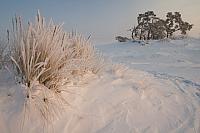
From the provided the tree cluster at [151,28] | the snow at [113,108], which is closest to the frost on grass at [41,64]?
the snow at [113,108]

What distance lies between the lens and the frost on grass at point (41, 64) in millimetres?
2725

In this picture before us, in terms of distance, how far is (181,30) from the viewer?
22.2 metres

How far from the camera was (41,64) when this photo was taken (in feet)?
8.94

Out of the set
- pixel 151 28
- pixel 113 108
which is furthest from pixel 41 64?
pixel 151 28

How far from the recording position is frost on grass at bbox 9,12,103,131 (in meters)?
2.73

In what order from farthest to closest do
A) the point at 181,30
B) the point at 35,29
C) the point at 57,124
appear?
the point at 181,30 < the point at 35,29 < the point at 57,124

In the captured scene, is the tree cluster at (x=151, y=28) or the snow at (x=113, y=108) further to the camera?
the tree cluster at (x=151, y=28)

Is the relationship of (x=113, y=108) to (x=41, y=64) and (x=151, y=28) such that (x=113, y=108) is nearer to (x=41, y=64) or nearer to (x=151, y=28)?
(x=41, y=64)

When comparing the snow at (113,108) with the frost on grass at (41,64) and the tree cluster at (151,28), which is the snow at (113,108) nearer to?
the frost on grass at (41,64)

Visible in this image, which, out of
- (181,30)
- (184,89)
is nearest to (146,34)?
(181,30)

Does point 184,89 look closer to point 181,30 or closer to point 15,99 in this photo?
point 15,99

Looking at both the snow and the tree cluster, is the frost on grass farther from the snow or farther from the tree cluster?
the tree cluster

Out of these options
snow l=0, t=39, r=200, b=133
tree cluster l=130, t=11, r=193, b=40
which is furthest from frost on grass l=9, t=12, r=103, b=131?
tree cluster l=130, t=11, r=193, b=40

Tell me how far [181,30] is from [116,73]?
1893cm
